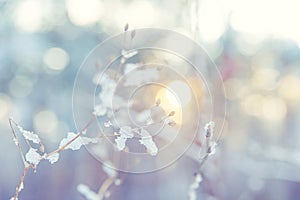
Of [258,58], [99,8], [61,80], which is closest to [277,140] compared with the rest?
[258,58]

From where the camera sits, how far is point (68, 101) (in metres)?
4.23

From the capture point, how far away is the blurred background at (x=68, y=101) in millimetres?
2812

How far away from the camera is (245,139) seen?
345cm

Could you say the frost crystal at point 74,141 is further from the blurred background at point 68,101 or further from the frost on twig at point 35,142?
the blurred background at point 68,101

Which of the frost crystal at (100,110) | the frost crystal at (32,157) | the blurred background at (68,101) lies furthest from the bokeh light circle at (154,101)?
the blurred background at (68,101)

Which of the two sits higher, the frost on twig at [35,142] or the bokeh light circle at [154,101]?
the bokeh light circle at [154,101]

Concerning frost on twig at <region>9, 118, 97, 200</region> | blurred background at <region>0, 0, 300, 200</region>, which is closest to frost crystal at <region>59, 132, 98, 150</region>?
frost on twig at <region>9, 118, 97, 200</region>

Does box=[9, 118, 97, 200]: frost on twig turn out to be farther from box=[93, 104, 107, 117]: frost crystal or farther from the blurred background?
the blurred background

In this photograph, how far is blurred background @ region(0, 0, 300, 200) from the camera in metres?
2.81

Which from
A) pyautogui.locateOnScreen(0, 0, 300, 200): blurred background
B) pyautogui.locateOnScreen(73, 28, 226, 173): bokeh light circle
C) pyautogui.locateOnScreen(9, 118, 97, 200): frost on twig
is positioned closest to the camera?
pyautogui.locateOnScreen(9, 118, 97, 200): frost on twig

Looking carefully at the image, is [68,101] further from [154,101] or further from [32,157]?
[32,157]

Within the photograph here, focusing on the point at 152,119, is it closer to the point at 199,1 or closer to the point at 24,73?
the point at 199,1

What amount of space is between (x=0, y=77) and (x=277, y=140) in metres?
2.93

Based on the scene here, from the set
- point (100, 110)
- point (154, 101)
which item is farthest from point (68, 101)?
point (100, 110)
